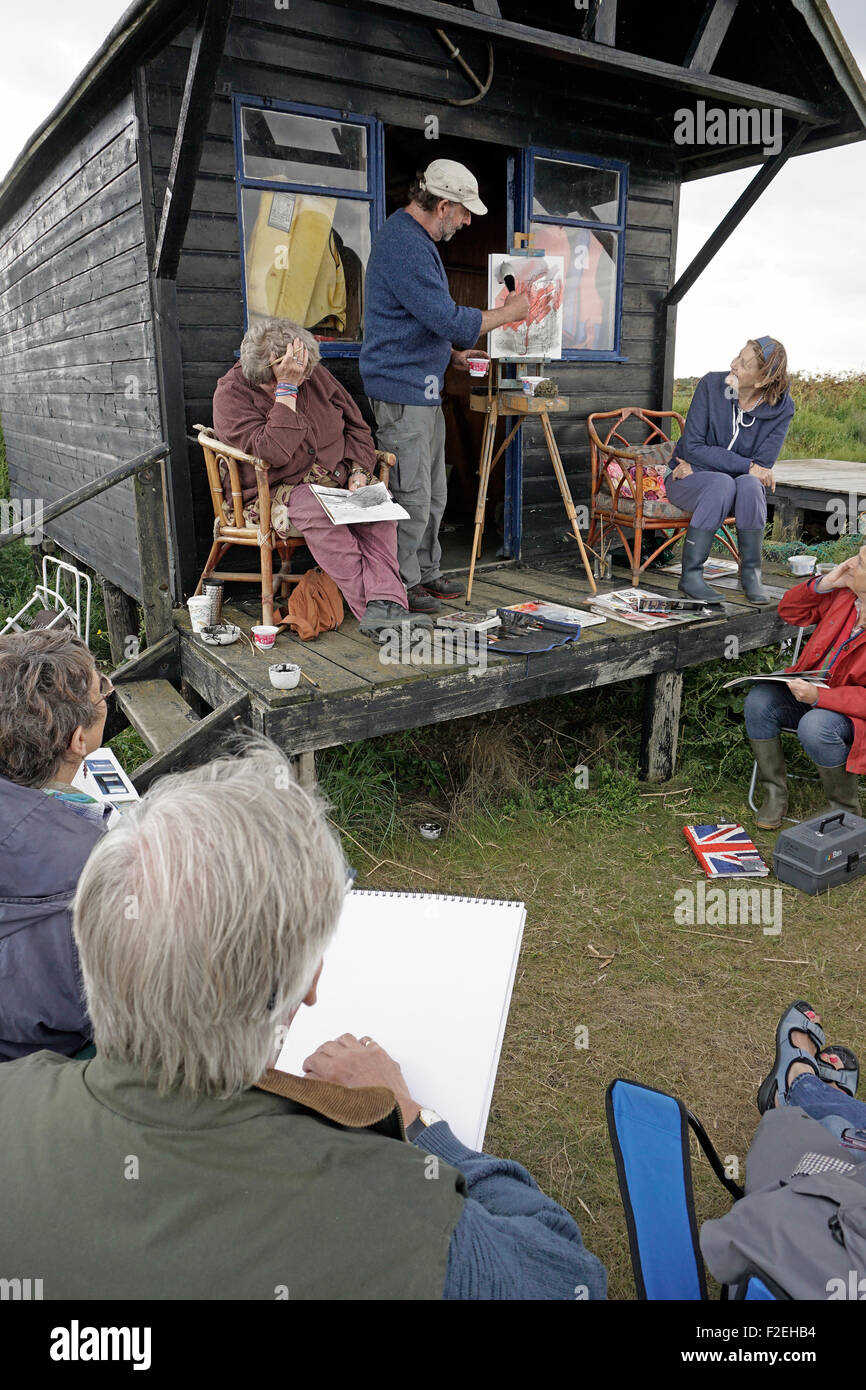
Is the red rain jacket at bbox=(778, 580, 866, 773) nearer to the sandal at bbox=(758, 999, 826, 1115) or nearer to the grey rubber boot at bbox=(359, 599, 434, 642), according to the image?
the sandal at bbox=(758, 999, 826, 1115)

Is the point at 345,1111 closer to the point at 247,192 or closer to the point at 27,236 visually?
the point at 247,192

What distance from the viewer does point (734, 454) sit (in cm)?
475

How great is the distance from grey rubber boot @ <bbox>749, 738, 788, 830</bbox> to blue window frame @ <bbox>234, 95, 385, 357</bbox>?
9.37 feet

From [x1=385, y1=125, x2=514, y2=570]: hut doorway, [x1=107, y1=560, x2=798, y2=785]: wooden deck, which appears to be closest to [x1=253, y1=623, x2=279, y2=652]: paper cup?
→ [x1=107, y1=560, x2=798, y2=785]: wooden deck

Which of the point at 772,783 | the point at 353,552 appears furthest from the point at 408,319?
the point at 772,783

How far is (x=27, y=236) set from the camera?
Answer: 6.92 m

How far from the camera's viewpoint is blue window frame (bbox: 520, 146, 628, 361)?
526 centimetres

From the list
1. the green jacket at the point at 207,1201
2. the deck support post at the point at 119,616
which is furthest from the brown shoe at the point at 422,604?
the green jacket at the point at 207,1201

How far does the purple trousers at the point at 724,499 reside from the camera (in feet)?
15.4

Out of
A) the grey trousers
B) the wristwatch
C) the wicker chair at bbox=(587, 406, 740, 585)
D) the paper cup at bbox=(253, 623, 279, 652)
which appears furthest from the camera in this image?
the wicker chair at bbox=(587, 406, 740, 585)

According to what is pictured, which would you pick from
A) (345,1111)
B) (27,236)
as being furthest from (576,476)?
(345,1111)

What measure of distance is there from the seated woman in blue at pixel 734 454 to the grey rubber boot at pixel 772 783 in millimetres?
1023

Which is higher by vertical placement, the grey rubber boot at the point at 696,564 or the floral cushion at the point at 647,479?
the floral cushion at the point at 647,479

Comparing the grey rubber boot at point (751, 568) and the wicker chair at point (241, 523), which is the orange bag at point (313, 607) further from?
the grey rubber boot at point (751, 568)
